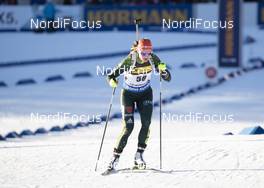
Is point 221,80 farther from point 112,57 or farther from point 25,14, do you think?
point 25,14

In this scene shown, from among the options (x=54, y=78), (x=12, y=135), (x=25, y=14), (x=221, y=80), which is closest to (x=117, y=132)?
(x=12, y=135)

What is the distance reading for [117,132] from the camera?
14164mm

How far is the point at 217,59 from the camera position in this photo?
25.6 m

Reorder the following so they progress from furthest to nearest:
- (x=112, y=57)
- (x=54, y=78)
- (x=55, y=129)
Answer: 1. (x=112, y=57)
2. (x=54, y=78)
3. (x=55, y=129)

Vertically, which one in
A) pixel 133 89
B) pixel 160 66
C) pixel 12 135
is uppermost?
pixel 160 66

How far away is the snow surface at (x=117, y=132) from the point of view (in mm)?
9367

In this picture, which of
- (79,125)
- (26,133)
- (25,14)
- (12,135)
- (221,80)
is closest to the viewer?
(12,135)

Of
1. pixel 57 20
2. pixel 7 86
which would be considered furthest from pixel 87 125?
pixel 57 20

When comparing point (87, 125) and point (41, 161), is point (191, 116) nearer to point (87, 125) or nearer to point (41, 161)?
point (87, 125)

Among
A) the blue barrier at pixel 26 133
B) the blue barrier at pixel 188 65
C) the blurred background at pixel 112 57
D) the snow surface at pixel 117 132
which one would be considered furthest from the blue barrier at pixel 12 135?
the blue barrier at pixel 188 65

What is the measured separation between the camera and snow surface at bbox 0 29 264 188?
9367mm

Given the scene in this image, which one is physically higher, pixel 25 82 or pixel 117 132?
pixel 117 132

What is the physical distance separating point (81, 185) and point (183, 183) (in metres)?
1.24

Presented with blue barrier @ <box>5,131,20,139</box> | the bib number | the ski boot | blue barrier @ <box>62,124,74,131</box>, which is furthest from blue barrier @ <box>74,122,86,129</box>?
the bib number
